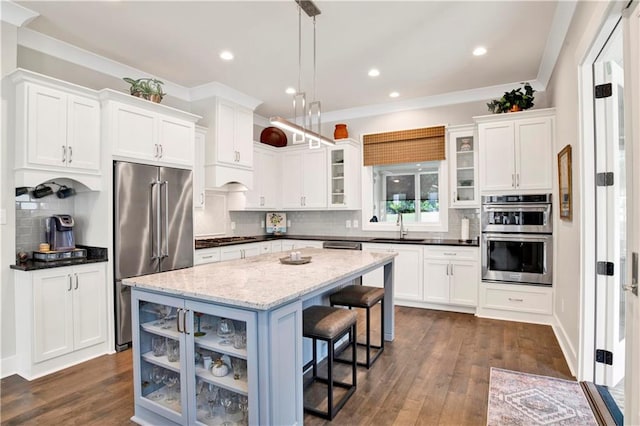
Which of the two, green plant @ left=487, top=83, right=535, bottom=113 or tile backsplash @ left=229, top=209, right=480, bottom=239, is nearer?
green plant @ left=487, top=83, right=535, bottom=113

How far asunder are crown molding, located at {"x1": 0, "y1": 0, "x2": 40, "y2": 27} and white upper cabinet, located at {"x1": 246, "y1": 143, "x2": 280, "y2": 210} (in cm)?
297

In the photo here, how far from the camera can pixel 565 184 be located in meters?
3.09

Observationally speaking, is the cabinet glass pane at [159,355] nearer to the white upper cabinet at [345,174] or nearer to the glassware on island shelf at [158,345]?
the glassware on island shelf at [158,345]

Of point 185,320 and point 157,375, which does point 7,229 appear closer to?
point 157,375

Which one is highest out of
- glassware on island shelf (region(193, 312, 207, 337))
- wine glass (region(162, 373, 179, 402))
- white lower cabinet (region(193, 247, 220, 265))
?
white lower cabinet (region(193, 247, 220, 265))

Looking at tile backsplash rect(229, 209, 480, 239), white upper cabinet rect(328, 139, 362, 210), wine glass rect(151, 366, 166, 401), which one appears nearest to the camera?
wine glass rect(151, 366, 166, 401)

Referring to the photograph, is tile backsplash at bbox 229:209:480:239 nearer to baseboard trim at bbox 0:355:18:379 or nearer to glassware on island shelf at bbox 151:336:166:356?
baseboard trim at bbox 0:355:18:379

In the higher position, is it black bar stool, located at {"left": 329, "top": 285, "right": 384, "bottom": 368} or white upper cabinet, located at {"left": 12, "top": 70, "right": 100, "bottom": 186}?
white upper cabinet, located at {"left": 12, "top": 70, "right": 100, "bottom": 186}

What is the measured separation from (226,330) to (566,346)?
9.66ft

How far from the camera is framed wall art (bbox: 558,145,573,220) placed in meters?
2.92

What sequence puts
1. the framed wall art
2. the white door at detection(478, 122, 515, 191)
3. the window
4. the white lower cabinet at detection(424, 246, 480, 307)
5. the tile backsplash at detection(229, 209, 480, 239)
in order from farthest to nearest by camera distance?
the window < the tile backsplash at detection(229, 209, 480, 239) < the white lower cabinet at detection(424, 246, 480, 307) < the white door at detection(478, 122, 515, 191) < the framed wall art

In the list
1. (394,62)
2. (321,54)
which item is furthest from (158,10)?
(394,62)

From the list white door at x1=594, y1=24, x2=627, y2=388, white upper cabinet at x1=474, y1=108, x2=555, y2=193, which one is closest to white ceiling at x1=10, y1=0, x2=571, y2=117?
white upper cabinet at x1=474, y1=108, x2=555, y2=193

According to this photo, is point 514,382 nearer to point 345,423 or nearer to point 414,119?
point 345,423
